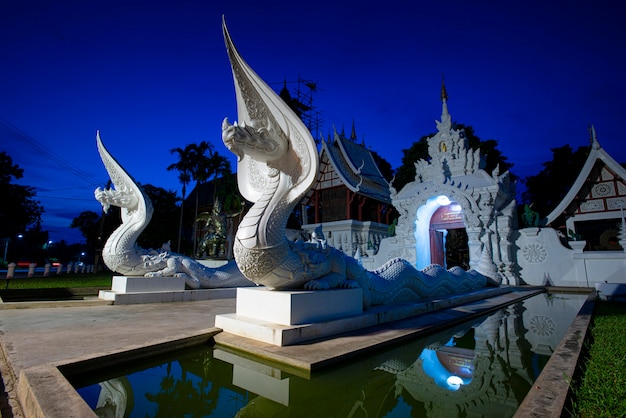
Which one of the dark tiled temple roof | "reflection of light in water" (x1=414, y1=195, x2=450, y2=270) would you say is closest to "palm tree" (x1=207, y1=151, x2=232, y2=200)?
the dark tiled temple roof

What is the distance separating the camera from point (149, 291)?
6492mm

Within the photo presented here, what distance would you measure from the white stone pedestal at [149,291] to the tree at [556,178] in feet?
74.0

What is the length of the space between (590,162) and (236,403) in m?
14.6

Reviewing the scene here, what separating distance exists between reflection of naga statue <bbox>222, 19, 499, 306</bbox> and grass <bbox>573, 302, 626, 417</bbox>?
2223 millimetres

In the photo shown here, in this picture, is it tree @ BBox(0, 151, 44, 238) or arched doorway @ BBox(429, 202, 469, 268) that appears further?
tree @ BBox(0, 151, 44, 238)

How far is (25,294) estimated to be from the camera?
277 inches

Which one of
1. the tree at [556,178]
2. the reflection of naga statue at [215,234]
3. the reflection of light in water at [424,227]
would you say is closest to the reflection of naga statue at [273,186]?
the reflection of naga statue at [215,234]

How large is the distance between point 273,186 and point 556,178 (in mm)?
25290

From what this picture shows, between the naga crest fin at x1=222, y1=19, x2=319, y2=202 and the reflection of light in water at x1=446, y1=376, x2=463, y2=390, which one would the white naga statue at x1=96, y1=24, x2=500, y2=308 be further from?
the reflection of light in water at x1=446, y1=376, x2=463, y2=390

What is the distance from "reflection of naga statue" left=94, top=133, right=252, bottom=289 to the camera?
6.55 m

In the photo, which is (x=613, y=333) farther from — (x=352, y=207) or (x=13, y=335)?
(x=352, y=207)

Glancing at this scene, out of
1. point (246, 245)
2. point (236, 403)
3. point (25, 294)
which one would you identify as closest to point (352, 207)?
point (25, 294)

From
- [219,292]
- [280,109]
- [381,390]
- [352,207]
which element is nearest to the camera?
[381,390]

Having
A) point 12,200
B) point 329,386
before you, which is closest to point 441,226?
point 329,386
